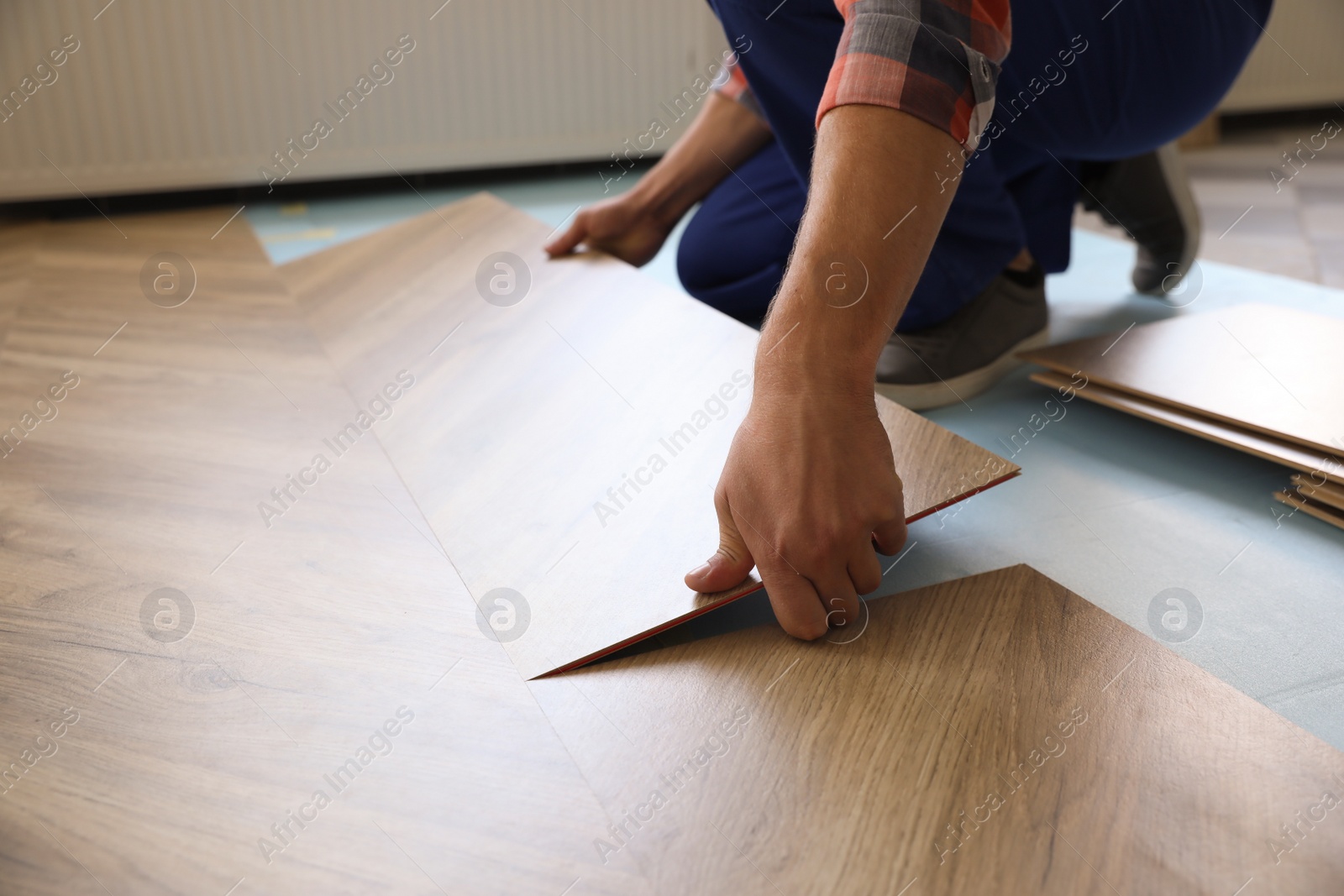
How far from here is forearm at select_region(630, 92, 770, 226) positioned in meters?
1.61

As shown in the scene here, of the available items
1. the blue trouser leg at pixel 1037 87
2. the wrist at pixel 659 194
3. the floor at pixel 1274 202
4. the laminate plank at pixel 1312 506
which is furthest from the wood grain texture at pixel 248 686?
the floor at pixel 1274 202

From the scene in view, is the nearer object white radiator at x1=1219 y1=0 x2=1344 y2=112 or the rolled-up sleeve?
the rolled-up sleeve

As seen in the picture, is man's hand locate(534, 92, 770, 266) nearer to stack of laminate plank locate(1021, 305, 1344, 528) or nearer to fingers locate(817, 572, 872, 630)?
stack of laminate plank locate(1021, 305, 1344, 528)

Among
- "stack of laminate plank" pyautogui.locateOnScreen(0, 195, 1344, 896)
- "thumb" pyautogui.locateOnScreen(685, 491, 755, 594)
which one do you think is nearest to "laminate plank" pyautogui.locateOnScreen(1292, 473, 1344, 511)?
"stack of laminate plank" pyautogui.locateOnScreen(0, 195, 1344, 896)

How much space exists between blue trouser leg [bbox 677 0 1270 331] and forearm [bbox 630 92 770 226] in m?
0.20

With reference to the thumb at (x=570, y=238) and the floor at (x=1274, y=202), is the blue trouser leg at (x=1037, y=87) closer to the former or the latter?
the thumb at (x=570, y=238)

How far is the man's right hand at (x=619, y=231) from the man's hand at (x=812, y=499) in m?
0.94

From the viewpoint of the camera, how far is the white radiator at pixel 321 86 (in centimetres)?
271

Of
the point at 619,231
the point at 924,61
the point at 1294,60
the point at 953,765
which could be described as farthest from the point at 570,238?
the point at 1294,60

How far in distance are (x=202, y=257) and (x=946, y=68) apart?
201cm

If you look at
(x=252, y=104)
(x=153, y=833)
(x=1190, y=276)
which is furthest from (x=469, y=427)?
(x=252, y=104)

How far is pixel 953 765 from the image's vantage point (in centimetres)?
62

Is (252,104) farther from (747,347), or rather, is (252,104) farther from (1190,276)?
(1190,276)

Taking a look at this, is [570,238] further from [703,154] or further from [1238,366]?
[1238,366]
